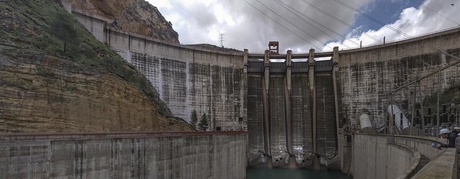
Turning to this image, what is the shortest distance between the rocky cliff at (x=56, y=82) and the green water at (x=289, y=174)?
1577cm

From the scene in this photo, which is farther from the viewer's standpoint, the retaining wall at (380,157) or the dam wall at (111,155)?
the retaining wall at (380,157)

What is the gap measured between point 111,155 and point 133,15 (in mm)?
39726

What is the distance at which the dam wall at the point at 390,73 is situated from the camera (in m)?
33.6

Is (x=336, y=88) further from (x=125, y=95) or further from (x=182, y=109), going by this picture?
(x=125, y=95)

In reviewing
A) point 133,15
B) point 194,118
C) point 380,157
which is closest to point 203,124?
point 194,118

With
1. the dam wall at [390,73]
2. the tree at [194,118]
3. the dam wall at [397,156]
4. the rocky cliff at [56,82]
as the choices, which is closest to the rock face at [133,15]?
the tree at [194,118]

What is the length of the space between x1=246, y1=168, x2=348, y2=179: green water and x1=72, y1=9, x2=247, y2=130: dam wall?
597cm

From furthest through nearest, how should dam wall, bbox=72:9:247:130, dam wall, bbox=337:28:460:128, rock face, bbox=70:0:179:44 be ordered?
rock face, bbox=70:0:179:44
dam wall, bbox=72:9:247:130
dam wall, bbox=337:28:460:128

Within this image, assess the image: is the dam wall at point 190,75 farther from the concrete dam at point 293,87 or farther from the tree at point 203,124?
the tree at point 203,124

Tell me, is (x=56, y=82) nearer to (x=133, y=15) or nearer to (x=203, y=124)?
(x=203, y=124)

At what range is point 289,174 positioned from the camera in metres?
36.3

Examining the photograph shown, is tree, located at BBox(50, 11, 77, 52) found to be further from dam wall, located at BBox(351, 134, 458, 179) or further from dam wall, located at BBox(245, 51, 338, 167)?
dam wall, located at BBox(245, 51, 338, 167)

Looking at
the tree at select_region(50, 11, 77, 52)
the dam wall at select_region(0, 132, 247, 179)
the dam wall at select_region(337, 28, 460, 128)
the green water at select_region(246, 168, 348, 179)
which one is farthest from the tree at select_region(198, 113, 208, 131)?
the tree at select_region(50, 11, 77, 52)

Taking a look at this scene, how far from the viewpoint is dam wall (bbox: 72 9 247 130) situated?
36.5 meters
